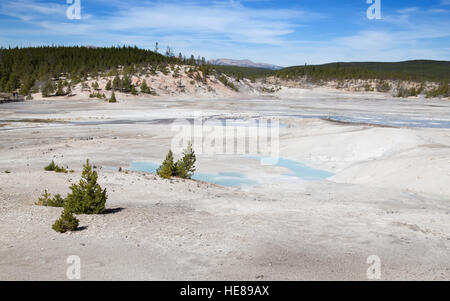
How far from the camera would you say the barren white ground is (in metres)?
7.15

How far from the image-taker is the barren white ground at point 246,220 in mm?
7152

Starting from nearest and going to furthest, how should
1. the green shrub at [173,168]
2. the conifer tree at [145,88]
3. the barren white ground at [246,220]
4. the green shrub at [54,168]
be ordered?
1. the barren white ground at [246,220]
2. the green shrub at [54,168]
3. the green shrub at [173,168]
4. the conifer tree at [145,88]

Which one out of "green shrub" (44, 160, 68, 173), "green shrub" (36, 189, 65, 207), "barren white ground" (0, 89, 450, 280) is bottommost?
"barren white ground" (0, 89, 450, 280)

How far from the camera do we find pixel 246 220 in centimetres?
1035

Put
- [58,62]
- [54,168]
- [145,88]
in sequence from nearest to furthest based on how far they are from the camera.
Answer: [54,168], [145,88], [58,62]

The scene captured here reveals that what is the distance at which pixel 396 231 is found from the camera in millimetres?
9766

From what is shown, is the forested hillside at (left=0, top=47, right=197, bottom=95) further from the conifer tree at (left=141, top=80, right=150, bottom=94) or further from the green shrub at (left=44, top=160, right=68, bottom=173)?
the green shrub at (left=44, top=160, right=68, bottom=173)

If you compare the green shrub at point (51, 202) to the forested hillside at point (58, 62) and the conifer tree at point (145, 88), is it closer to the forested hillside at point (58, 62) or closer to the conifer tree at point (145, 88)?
the conifer tree at point (145, 88)

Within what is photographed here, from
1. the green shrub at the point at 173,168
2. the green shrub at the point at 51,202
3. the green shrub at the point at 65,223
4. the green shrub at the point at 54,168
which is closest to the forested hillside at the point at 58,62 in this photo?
the green shrub at the point at 54,168

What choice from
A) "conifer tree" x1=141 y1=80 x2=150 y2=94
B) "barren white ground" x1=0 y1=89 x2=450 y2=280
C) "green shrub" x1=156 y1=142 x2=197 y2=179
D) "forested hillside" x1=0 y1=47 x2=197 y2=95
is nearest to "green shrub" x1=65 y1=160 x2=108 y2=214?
"barren white ground" x1=0 y1=89 x2=450 y2=280

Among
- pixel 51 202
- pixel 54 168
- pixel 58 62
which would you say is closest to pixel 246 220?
pixel 51 202

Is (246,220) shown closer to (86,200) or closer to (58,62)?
(86,200)
